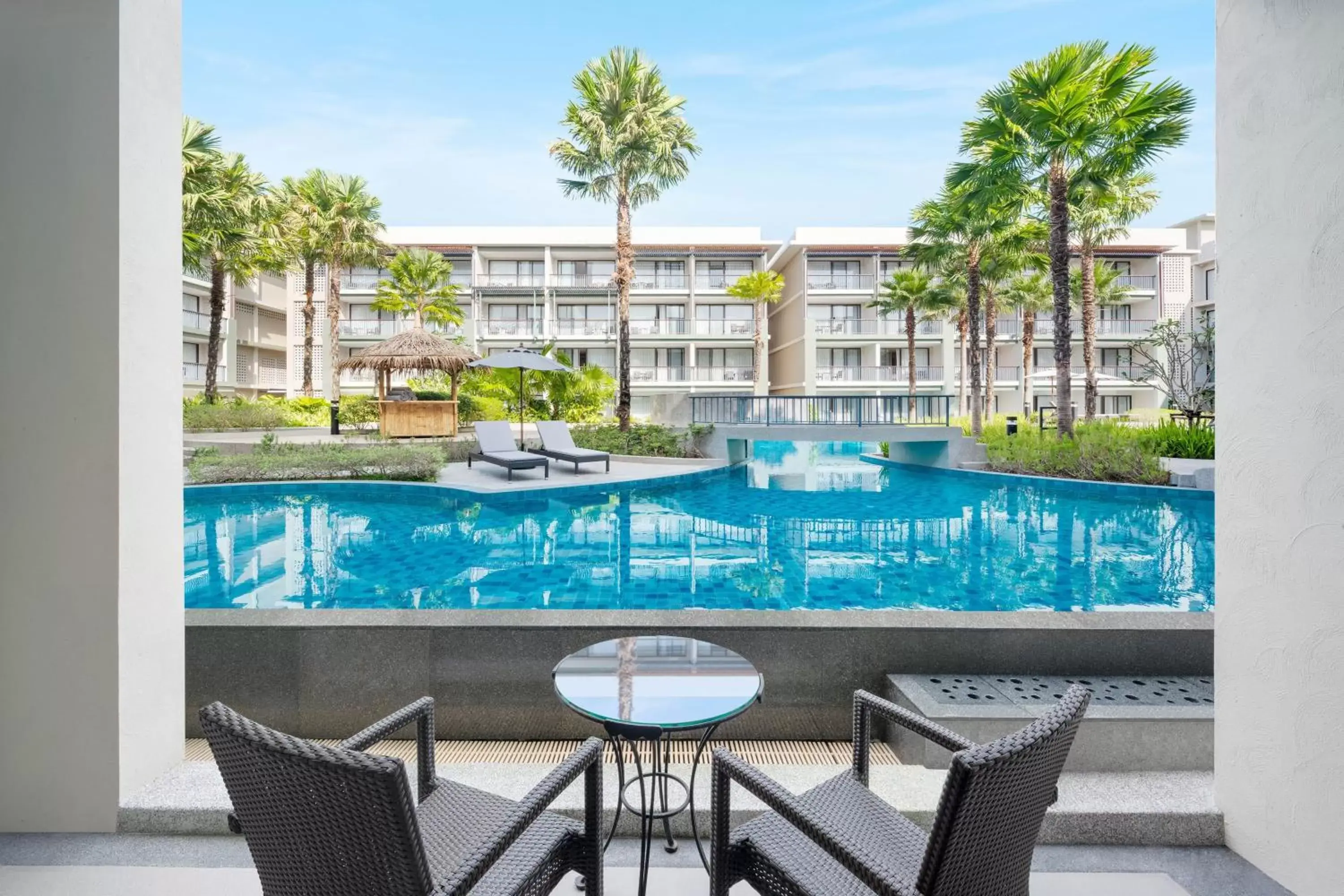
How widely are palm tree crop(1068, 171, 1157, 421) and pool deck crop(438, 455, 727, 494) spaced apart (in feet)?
38.4

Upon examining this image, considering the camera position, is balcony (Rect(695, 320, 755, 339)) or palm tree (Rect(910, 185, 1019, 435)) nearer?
palm tree (Rect(910, 185, 1019, 435))

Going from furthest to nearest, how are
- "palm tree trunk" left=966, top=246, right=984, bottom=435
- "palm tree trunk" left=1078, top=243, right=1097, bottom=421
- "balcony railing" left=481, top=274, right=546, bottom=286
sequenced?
"balcony railing" left=481, top=274, right=546, bottom=286 < "palm tree trunk" left=1078, top=243, right=1097, bottom=421 < "palm tree trunk" left=966, top=246, right=984, bottom=435

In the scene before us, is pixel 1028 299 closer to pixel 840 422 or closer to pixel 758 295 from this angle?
pixel 758 295

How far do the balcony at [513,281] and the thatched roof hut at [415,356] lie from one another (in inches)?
513

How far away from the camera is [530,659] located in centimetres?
317

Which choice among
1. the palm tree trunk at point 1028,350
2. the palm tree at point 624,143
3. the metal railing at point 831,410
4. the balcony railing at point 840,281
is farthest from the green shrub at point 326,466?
the balcony railing at point 840,281

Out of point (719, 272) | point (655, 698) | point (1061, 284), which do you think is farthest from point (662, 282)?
point (655, 698)

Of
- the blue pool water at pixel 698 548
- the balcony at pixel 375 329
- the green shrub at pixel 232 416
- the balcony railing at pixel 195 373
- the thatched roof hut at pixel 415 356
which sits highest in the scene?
the balcony at pixel 375 329

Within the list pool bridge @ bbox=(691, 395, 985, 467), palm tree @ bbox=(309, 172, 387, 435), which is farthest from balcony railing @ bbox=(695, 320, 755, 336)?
palm tree @ bbox=(309, 172, 387, 435)

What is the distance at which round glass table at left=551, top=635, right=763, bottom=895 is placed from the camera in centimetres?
190

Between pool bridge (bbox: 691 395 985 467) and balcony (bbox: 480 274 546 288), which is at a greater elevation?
balcony (bbox: 480 274 546 288)

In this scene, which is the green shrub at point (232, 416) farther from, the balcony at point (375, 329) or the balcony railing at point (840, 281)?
the balcony railing at point (840, 281)

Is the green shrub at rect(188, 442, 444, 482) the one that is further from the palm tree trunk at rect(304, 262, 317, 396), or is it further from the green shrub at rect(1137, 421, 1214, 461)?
the green shrub at rect(1137, 421, 1214, 461)

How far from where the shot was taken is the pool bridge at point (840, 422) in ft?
54.3
